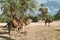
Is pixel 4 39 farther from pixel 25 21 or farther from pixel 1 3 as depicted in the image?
pixel 1 3

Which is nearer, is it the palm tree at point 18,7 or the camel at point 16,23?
the camel at point 16,23

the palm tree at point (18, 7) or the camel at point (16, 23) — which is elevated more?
the palm tree at point (18, 7)

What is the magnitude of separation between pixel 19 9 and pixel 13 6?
2.51 meters

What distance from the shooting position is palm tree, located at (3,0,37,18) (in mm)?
27031

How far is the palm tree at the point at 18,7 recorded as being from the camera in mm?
27031

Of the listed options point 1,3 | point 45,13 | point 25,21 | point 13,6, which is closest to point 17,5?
point 13,6

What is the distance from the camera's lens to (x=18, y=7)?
91.7 feet

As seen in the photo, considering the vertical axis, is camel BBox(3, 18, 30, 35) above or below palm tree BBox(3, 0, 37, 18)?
below

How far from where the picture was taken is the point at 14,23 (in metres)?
19.7

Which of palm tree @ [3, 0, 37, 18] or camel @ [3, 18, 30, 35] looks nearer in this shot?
camel @ [3, 18, 30, 35]

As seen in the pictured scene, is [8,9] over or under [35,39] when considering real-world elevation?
over

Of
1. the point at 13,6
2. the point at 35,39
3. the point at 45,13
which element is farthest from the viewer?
the point at 45,13

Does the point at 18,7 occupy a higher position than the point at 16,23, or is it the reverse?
the point at 18,7

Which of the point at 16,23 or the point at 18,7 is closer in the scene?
the point at 16,23
